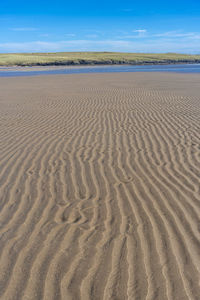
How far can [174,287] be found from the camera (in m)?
2.87

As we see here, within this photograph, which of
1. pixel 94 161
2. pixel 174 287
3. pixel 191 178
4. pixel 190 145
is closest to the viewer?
pixel 174 287

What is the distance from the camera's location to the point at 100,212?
4312 millimetres

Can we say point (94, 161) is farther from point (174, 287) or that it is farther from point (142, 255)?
point (174, 287)

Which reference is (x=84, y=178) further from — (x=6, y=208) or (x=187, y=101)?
(x=187, y=101)

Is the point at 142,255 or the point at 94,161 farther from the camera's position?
the point at 94,161

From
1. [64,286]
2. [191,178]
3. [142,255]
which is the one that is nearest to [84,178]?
[191,178]

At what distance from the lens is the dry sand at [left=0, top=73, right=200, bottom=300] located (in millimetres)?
2967

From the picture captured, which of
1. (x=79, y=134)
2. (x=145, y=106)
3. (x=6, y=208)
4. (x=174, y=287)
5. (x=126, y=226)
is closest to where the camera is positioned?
(x=174, y=287)

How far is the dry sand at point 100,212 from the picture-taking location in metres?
2.97

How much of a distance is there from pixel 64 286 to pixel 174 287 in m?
1.04

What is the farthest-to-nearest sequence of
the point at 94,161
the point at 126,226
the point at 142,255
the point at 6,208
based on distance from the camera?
the point at 94,161 → the point at 6,208 → the point at 126,226 → the point at 142,255

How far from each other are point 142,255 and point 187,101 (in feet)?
39.2

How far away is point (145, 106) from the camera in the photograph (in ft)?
42.4

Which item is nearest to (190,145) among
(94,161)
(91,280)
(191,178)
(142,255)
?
(191,178)
